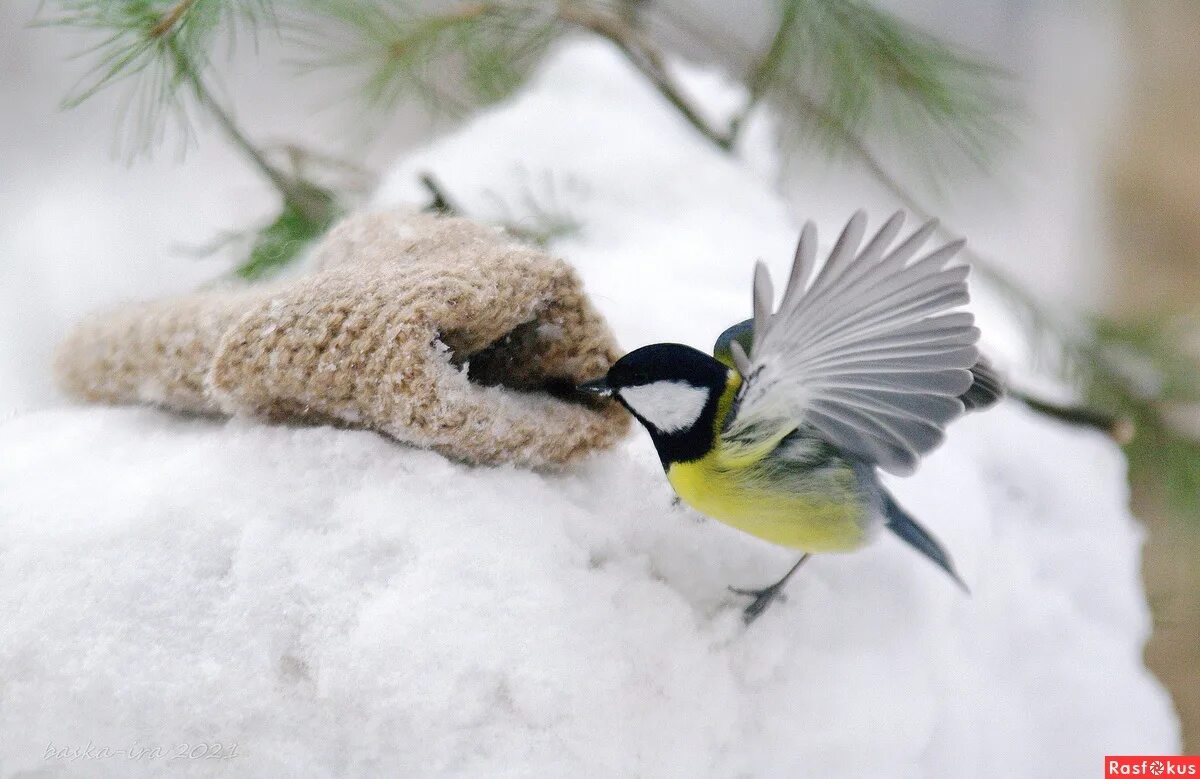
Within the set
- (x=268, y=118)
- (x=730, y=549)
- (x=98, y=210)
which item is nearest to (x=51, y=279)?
(x=98, y=210)

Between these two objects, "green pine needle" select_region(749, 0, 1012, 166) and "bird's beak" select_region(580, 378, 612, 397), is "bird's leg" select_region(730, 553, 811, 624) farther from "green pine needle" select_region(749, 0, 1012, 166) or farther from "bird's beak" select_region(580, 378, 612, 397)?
"green pine needle" select_region(749, 0, 1012, 166)

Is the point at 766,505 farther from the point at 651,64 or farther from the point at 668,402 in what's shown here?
the point at 651,64

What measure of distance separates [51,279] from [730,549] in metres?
1.33

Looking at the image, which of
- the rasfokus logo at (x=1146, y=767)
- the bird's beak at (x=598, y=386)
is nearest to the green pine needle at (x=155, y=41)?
the bird's beak at (x=598, y=386)

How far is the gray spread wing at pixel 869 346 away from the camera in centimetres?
48

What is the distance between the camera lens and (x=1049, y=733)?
27.5 inches

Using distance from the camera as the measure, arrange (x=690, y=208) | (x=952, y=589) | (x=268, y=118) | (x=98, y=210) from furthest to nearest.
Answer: (x=268, y=118) < (x=98, y=210) < (x=690, y=208) < (x=952, y=589)

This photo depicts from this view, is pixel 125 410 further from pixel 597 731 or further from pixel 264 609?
pixel 597 731

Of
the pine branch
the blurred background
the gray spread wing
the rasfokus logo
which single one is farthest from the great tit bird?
the pine branch

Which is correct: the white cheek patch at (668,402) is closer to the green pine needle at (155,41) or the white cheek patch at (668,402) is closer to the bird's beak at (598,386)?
the bird's beak at (598,386)

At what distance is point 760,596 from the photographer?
58 centimetres

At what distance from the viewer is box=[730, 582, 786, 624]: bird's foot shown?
57 cm

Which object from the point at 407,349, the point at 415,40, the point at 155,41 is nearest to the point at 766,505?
the point at 407,349

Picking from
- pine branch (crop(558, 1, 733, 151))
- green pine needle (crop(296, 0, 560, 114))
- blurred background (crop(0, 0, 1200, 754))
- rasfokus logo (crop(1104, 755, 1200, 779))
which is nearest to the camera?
rasfokus logo (crop(1104, 755, 1200, 779))
